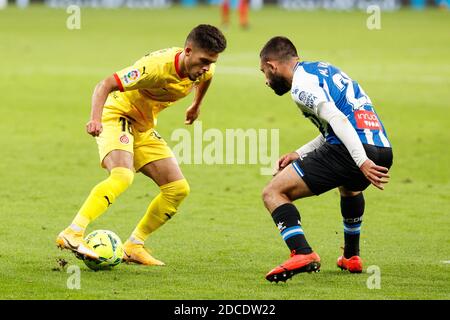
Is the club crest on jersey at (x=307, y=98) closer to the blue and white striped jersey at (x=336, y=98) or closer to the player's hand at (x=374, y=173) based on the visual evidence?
the blue and white striped jersey at (x=336, y=98)

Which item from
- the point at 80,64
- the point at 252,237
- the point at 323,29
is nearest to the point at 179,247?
the point at 252,237

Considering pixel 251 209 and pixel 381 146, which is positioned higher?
pixel 381 146

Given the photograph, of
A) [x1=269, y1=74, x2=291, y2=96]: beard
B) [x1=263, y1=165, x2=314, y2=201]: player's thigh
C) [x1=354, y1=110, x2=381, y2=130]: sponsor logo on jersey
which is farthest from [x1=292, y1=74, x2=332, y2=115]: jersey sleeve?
[x1=263, y1=165, x2=314, y2=201]: player's thigh

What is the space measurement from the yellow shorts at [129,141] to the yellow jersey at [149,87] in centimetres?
8

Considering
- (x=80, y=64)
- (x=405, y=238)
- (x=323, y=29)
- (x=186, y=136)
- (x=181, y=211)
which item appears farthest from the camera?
(x=323, y=29)

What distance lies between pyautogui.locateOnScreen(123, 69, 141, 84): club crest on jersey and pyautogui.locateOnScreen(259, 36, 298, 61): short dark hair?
117cm

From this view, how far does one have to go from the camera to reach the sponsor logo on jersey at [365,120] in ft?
28.7

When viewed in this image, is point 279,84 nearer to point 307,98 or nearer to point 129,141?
point 307,98

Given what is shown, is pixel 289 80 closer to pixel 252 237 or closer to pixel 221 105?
pixel 252 237

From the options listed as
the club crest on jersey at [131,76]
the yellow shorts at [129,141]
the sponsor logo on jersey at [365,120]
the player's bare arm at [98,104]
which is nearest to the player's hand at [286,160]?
the sponsor logo on jersey at [365,120]

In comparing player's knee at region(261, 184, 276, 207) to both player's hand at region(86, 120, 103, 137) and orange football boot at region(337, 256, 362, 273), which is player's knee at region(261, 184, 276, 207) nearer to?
orange football boot at region(337, 256, 362, 273)

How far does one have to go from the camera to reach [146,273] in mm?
9203

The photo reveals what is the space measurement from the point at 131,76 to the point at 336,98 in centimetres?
185
